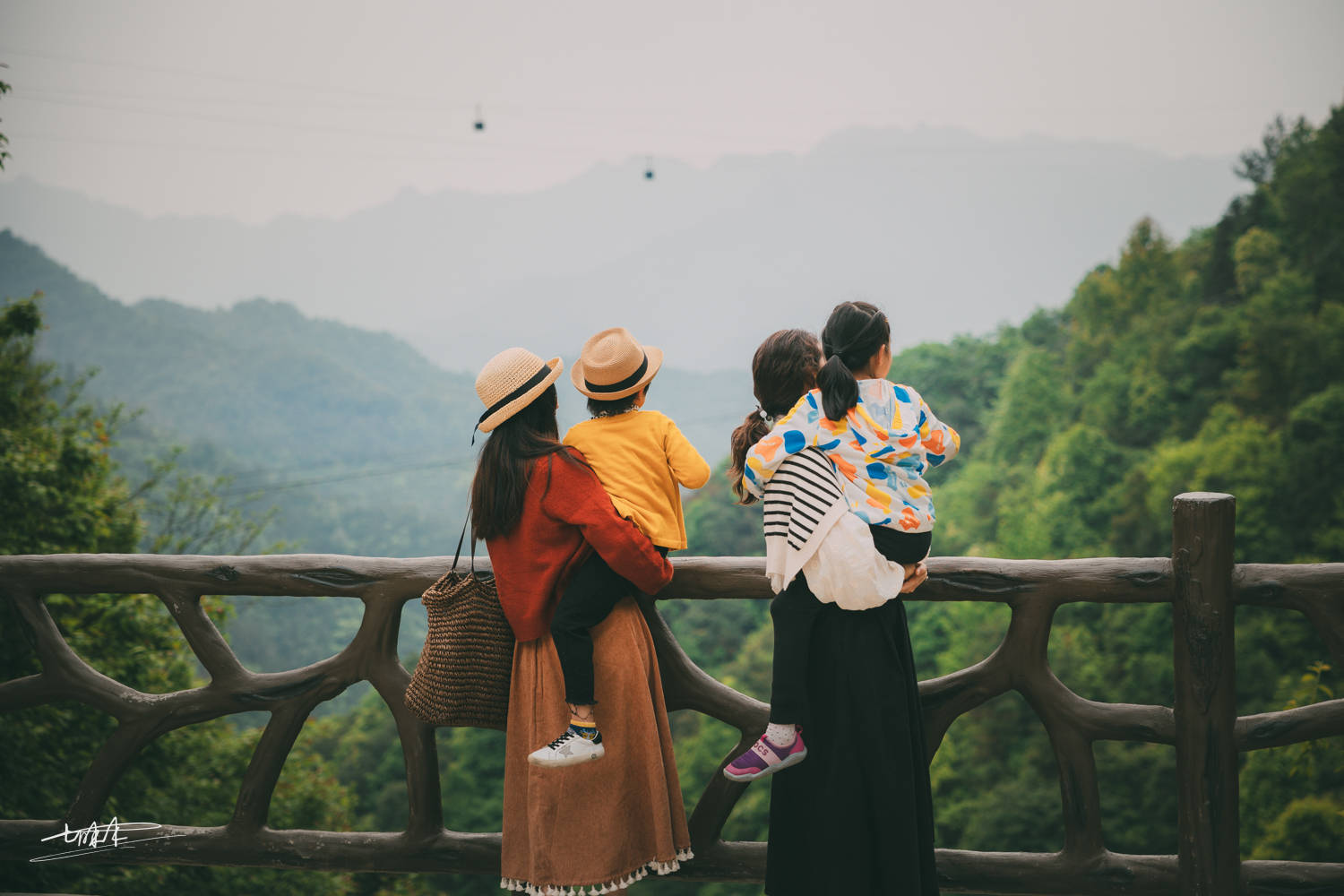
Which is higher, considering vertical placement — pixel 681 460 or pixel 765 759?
pixel 681 460

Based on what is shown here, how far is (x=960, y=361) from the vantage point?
175 feet

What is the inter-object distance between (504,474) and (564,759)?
57cm

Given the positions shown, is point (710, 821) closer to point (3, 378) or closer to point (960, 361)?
point (3, 378)

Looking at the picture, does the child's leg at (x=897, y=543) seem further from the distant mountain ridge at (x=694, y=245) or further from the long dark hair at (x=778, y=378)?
the distant mountain ridge at (x=694, y=245)

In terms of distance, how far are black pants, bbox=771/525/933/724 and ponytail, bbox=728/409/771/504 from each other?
0.22m

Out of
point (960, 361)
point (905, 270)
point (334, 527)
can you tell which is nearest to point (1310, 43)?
point (960, 361)

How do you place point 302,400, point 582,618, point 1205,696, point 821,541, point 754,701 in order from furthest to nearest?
point 302,400, point 754,701, point 1205,696, point 582,618, point 821,541

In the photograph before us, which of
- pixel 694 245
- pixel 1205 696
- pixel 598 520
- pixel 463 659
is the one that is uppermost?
pixel 694 245

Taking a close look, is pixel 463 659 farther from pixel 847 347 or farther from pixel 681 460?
pixel 847 347

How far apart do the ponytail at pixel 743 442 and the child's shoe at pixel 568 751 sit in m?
0.56

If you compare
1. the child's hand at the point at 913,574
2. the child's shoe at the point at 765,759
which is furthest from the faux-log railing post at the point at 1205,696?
the child's shoe at the point at 765,759

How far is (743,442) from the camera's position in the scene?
1997mm

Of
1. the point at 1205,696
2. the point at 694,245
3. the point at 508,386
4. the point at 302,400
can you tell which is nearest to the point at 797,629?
the point at 508,386

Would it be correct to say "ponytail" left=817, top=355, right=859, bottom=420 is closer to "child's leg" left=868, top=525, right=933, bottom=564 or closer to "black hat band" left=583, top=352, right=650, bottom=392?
"child's leg" left=868, top=525, right=933, bottom=564
